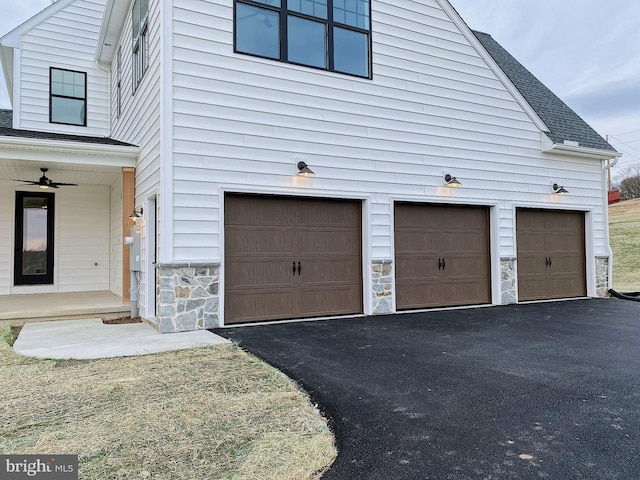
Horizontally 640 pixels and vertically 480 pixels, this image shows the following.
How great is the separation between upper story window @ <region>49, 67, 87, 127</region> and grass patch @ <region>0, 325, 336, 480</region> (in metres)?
7.83

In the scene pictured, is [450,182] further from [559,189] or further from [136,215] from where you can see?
[136,215]

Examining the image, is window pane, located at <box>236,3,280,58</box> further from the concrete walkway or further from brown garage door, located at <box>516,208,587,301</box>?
brown garage door, located at <box>516,208,587,301</box>

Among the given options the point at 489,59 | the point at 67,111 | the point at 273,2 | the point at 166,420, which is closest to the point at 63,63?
the point at 67,111

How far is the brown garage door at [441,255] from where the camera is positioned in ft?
24.7

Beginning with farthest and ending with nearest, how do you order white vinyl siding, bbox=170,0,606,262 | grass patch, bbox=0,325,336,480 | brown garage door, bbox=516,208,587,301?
brown garage door, bbox=516,208,587,301, white vinyl siding, bbox=170,0,606,262, grass patch, bbox=0,325,336,480

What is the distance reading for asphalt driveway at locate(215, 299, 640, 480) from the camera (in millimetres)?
2152

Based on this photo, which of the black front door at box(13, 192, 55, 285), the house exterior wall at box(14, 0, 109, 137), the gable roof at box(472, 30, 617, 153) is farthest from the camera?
the gable roof at box(472, 30, 617, 153)

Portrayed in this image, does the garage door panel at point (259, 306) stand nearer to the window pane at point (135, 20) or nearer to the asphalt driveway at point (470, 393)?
the asphalt driveway at point (470, 393)

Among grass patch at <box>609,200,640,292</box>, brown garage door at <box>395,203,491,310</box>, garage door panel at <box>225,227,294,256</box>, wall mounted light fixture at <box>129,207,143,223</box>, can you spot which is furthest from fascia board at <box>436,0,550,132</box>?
wall mounted light fixture at <box>129,207,143,223</box>

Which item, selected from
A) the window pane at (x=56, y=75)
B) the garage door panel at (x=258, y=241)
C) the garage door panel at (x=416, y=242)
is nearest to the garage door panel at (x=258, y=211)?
the garage door panel at (x=258, y=241)

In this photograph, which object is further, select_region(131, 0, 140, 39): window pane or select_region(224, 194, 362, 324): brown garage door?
select_region(131, 0, 140, 39): window pane

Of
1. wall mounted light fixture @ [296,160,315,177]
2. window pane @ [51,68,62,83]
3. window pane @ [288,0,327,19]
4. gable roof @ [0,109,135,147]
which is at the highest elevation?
window pane @ [51,68,62,83]

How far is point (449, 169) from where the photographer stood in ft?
26.0

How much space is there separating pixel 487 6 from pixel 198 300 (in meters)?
19.3
